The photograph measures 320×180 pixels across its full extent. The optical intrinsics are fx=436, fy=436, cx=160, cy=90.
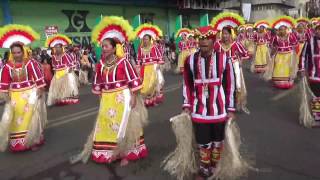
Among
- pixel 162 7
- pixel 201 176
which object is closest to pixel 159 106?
pixel 201 176

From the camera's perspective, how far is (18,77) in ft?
24.1

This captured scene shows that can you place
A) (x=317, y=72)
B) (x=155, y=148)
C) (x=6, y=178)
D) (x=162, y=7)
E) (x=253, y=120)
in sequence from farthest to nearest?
(x=162, y=7), (x=253, y=120), (x=317, y=72), (x=155, y=148), (x=6, y=178)

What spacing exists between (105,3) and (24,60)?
20.0 meters

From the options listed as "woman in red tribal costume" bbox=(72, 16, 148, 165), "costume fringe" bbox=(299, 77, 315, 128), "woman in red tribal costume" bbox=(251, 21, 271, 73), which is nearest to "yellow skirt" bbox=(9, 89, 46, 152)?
"woman in red tribal costume" bbox=(72, 16, 148, 165)

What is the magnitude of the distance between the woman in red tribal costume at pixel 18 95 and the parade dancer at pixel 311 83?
480 centimetres

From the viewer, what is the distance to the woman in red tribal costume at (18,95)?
729cm

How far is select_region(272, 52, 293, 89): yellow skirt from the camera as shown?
40.5 feet

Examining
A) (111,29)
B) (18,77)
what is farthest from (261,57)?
(111,29)

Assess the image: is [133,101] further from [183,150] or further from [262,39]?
[262,39]

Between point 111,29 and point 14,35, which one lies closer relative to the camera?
point 111,29

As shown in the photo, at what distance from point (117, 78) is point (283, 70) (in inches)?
291

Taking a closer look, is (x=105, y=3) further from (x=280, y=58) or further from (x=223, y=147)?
(x=223, y=147)

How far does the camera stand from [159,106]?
11.1 meters

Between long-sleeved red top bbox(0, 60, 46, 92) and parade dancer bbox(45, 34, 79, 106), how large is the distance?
4906 mm
